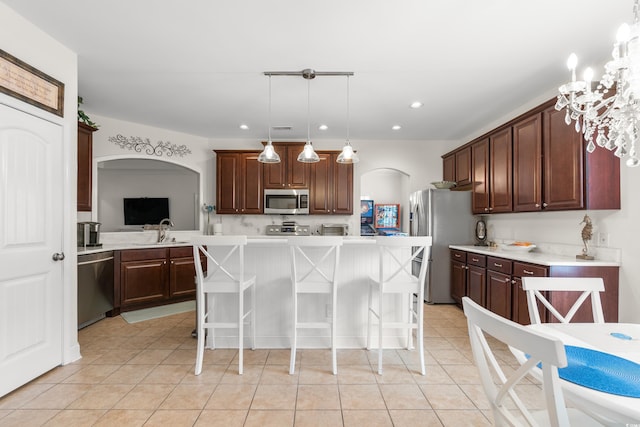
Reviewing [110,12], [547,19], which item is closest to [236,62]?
[110,12]

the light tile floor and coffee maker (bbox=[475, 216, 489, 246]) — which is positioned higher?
coffee maker (bbox=[475, 216, 489, 246])

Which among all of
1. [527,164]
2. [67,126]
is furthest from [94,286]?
[527,164]

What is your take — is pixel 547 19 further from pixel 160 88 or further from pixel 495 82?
pixel 160 88

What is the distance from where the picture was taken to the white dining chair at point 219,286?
95.1 inches

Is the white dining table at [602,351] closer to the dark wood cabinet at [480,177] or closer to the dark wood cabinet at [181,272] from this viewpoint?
the dark wood cabinet at [480,177]

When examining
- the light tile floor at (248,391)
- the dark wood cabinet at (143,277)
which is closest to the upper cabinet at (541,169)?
the light tile floor at (248,391)

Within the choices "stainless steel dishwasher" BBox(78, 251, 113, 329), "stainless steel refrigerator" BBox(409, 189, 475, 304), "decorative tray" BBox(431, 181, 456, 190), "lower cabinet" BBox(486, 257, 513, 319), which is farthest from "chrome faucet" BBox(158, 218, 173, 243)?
"lower cabinet" BBox(486, 257, 513, 319)

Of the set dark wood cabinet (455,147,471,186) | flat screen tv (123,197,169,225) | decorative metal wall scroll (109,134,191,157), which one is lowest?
Result: flat screen tv (123,197,169,225)

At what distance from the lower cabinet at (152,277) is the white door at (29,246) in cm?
A: 153

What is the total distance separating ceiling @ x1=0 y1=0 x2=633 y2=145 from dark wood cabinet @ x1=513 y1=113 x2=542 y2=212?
1.42ft

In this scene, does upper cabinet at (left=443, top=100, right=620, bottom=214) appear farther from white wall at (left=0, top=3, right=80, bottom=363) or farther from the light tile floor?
white wall at (left=0, top=3, right=80, bottom=363)

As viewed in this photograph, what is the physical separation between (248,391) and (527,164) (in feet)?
11.2

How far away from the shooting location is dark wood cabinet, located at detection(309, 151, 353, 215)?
5176mm

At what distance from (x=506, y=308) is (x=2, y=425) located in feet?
13.2
